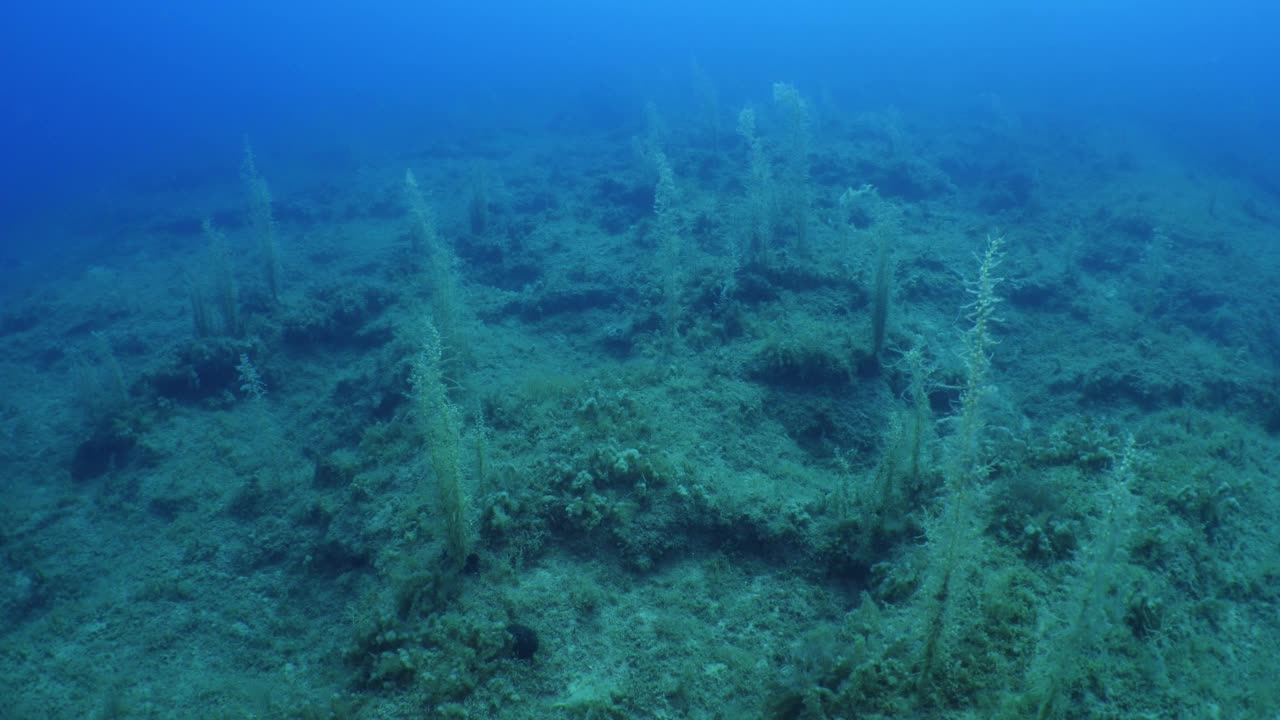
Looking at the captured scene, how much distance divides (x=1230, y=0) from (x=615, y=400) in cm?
14312

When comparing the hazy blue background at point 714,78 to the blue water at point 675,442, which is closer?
the blue water at point 675,442

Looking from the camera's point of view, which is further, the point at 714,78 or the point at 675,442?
the point at 714,78

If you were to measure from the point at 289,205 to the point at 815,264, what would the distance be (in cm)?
2126

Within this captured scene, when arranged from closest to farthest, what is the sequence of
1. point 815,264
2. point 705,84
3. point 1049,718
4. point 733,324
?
point 1049,718
point 733,324
point 815,264
point 705,84

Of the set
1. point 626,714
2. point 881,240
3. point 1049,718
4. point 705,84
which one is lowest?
point 626,714

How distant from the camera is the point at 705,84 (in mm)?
23984

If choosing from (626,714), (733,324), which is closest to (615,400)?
(733,324)

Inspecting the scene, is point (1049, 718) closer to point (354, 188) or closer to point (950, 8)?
point (354, 188)

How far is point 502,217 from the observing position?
19.5 meters

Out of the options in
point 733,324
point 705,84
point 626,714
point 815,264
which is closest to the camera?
point 626,714

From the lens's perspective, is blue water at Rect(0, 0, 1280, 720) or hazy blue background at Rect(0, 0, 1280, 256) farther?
hazy blue background at Rect(0, 0, 1280, 256)

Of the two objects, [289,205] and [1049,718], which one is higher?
[289,205]

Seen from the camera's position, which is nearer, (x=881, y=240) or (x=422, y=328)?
(x=881, y=240)

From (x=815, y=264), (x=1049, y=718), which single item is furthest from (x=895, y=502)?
(x=815, y=264)
